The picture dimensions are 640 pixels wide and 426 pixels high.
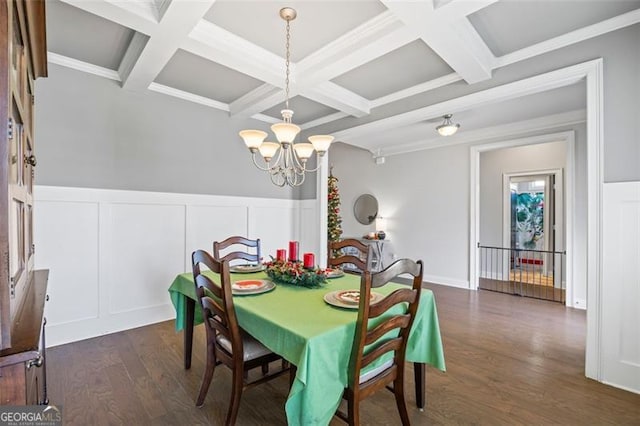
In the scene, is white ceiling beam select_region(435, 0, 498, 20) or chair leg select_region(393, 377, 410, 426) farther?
white ceiling beam select_region(435, 0, 498, 20)

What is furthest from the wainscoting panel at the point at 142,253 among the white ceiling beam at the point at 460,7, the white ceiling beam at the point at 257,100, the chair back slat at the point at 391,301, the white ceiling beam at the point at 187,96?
the white ceiling beam at the point at 460,7

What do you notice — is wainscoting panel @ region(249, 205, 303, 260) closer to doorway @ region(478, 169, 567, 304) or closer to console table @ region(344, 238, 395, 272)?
console table @ region(344, 238, 395, 272)

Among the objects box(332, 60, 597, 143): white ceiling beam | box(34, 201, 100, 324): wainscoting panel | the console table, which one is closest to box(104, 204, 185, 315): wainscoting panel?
box(34, 201, 100, 324): wainscoting panel

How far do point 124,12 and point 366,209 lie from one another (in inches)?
211

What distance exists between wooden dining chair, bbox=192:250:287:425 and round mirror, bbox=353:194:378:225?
4926mm

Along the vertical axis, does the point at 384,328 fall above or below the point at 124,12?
below

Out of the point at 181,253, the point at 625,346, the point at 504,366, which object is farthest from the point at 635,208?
the point at 181,253

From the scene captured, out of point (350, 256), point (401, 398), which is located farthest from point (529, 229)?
point (401, 398)

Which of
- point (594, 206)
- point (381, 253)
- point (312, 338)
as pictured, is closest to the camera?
point (312, 338)

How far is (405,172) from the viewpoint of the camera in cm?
600

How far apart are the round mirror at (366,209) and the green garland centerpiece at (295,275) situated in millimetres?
4503

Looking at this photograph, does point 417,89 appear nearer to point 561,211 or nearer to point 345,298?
point 345,298

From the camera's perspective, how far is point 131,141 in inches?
129

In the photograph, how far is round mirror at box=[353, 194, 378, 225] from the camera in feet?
21.5
